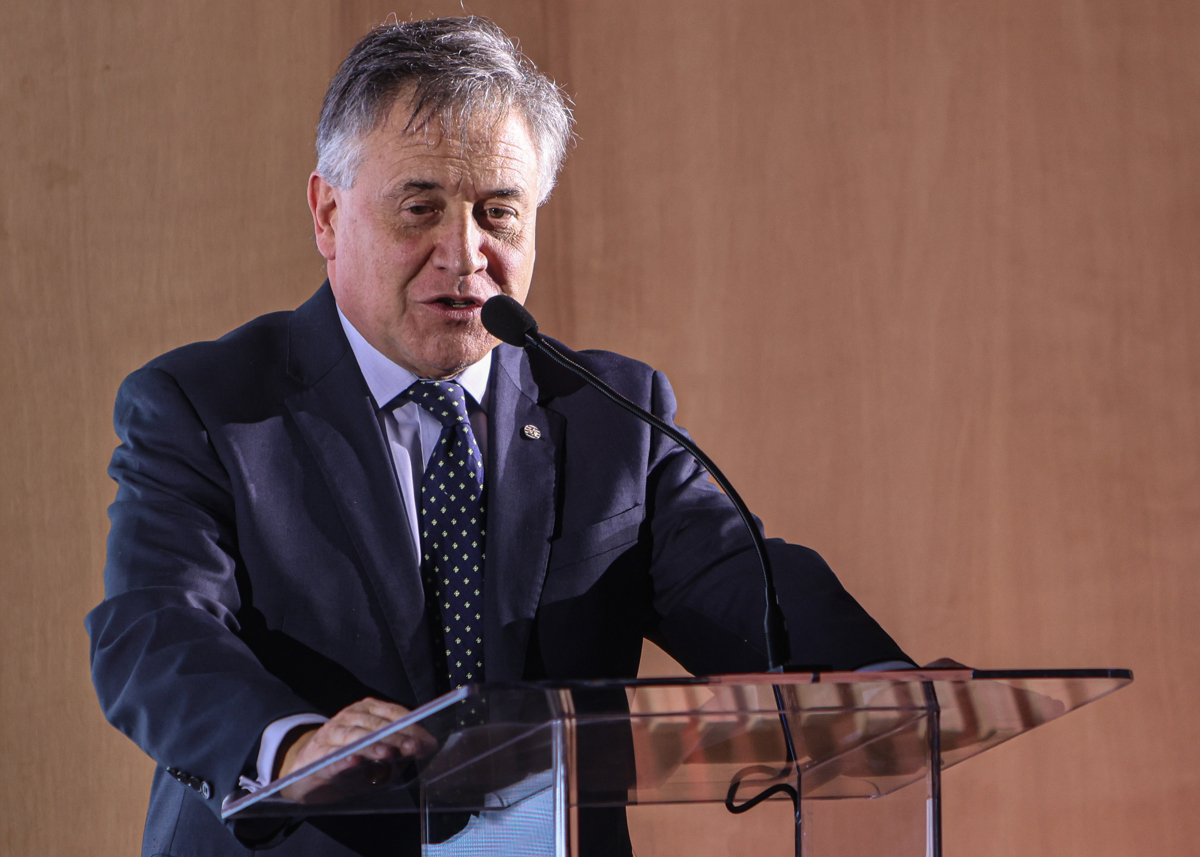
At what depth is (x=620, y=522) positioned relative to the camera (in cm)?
147

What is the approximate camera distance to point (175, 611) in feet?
3.76

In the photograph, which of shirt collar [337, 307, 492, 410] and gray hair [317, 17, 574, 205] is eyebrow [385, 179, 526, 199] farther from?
shirt collar [337, 307, 492, 410]

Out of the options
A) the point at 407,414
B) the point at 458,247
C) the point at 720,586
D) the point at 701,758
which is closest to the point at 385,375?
the point at 407,414

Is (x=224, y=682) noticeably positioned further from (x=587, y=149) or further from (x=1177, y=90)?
(x=1177, y=90)

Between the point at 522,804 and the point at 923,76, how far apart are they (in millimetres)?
1593

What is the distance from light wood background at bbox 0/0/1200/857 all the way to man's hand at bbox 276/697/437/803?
110cm

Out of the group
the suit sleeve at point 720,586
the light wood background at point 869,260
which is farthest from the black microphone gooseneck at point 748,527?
the light wood background at point 869,260

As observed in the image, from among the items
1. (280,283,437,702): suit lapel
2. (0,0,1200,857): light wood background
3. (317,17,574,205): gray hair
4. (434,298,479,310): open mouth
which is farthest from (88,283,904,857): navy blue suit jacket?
(0,0,1200,857): light wood background

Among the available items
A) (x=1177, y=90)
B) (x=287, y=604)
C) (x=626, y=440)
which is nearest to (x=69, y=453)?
(x=287, y=604)

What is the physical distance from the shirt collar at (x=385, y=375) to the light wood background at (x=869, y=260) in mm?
487

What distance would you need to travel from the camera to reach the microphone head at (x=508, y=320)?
46.0 inches

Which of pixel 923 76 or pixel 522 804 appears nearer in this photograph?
pixel 522 804

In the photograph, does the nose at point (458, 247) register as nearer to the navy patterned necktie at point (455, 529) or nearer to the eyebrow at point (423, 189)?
the eyebrow at point (423, 189)

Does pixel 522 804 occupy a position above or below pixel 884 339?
below
